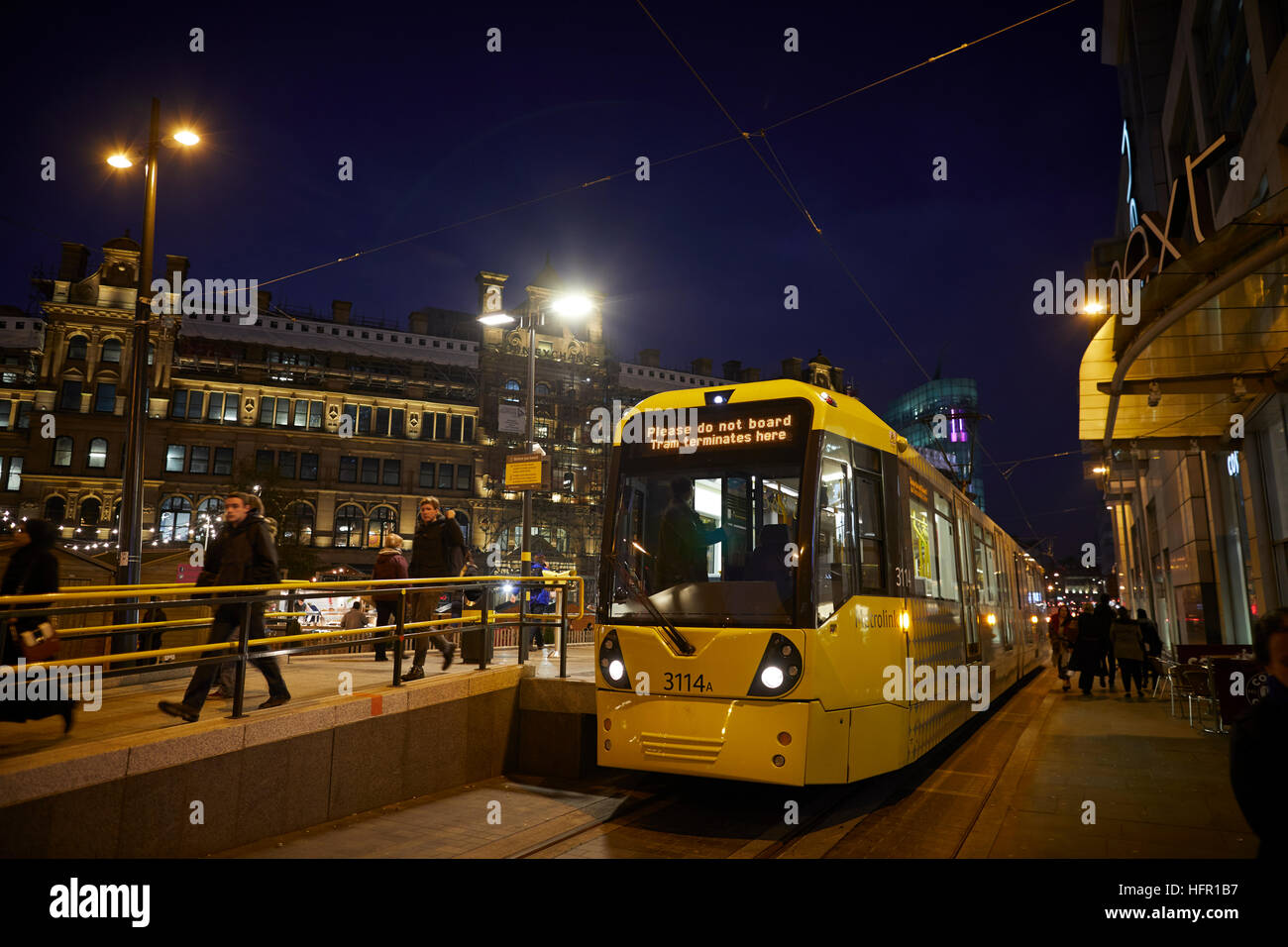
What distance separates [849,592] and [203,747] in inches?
188

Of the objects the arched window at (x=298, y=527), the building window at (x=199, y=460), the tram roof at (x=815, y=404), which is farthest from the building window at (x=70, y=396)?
the tram roof at (x=815, y=404)

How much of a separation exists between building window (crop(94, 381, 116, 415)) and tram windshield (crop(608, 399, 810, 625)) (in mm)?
47441

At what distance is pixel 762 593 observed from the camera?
6492mm

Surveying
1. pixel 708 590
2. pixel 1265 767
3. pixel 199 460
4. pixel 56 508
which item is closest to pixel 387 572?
pixel 708 590

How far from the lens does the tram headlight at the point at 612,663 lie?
6816 mm

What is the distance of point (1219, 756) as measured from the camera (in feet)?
28.2

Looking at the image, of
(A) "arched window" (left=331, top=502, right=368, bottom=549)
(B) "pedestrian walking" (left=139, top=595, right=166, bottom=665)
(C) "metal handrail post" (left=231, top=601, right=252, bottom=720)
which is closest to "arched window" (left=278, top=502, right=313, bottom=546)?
(A) "arched window" (left=331, top=502, right=368, bottom=549)

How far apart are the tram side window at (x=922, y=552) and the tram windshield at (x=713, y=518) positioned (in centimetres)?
182

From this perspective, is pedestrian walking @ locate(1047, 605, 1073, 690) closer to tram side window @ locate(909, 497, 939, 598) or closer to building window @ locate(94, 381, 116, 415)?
tram side window @ locate(909, 497, 939, 598)

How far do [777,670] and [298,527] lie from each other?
43.9m

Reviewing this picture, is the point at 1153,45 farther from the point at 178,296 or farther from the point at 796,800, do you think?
the point at 178,296

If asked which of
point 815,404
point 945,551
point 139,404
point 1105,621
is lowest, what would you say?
point 1105,621

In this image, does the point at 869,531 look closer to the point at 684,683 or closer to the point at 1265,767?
the point at 684,683
